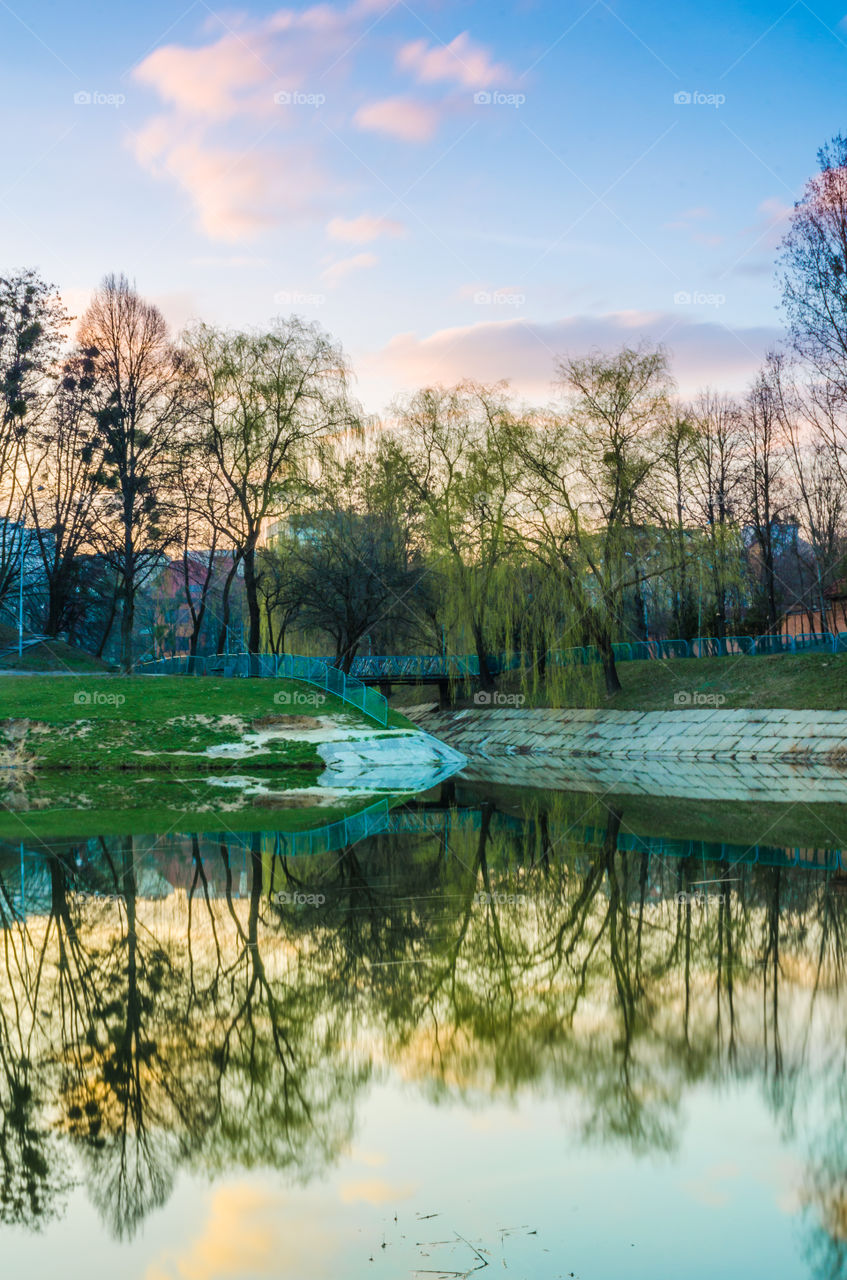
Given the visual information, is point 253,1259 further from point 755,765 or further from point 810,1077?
point 755,765

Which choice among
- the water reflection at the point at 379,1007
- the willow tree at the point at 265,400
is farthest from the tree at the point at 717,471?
the water reflection at the point at 379,1007

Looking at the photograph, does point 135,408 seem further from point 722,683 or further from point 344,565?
point 722,683

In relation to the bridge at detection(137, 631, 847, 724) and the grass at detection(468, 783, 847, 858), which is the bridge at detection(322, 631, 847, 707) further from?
the grass at detection(468, 783, 847, 858)

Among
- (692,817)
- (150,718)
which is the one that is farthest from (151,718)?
(692,817)

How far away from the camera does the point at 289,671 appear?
A: 123ft

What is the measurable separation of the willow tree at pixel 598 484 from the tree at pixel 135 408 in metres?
14.9

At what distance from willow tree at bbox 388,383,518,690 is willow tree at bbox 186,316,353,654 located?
601 cm

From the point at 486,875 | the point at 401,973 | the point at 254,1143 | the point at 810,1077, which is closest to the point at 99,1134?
the point at 254,1143

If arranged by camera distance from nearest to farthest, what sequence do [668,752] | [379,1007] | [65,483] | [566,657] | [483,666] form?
[379,1007], [668,752], [566,657], [483,666], [65,483]

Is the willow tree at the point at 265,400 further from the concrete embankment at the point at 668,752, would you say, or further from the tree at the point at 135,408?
the concrete embankment at the point at 668,752

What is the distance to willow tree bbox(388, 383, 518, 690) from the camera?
1655 inches

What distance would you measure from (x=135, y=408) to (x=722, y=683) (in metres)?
26.1

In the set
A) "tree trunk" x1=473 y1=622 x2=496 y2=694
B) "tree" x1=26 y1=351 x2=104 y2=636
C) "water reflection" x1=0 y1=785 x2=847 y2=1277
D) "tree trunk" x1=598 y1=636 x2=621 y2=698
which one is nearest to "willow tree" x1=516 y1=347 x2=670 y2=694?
"tree trunk" x1=598 y1=636 x2=621 y2=698

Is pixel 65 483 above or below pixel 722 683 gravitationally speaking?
above
